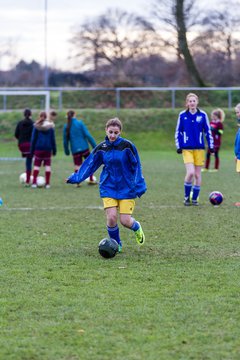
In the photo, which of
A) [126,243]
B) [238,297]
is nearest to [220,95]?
[126,243]

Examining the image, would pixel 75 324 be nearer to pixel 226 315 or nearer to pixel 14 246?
pixel 226 315

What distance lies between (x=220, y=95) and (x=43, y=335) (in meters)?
34.1

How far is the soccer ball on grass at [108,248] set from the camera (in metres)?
8.51

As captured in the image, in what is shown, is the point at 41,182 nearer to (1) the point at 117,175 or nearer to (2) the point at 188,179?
(2) the point at 188,179

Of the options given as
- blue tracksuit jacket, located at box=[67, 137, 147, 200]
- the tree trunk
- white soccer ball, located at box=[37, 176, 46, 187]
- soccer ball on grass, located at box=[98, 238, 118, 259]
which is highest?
the tree trunk

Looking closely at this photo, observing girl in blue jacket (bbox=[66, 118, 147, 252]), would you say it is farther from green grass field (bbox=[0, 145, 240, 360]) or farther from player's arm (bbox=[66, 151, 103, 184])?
green grass field (bbox=[0, 145, 240, 360])

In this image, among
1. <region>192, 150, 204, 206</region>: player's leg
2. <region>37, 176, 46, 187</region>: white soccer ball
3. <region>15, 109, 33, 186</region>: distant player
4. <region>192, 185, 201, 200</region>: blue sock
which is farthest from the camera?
<region>15, 109, 33, 186</region>: distant player

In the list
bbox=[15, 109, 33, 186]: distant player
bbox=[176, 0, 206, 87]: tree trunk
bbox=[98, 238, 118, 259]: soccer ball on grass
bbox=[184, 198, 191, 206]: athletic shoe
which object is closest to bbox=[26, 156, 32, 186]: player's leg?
bbox=[15, 109, 33, 186]: distant player

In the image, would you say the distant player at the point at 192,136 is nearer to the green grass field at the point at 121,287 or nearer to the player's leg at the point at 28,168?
the green grass field at the point at 121,287

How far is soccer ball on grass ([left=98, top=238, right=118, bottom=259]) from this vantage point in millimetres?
8508

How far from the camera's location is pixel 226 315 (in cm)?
606

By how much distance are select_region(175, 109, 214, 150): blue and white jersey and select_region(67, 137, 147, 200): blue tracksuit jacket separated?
14.6 ft

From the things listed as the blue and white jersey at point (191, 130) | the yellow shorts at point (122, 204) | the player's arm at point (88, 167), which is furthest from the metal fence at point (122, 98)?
the yellow shorts at point (122, 204)

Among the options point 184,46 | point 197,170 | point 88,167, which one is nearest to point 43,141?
point 197,170
